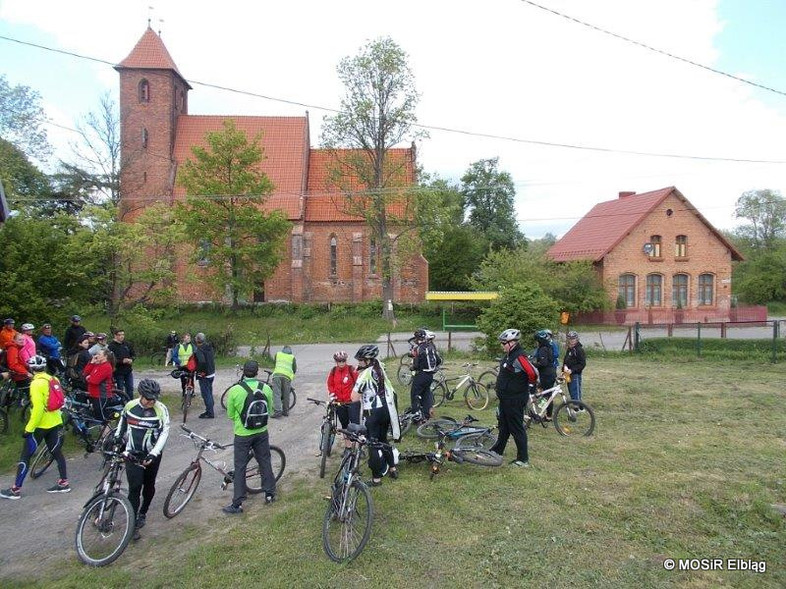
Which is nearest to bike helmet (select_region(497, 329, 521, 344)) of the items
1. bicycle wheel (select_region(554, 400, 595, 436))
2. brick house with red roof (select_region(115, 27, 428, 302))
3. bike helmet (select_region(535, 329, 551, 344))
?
bike helmet (select_region(535, 329, 551, 344))

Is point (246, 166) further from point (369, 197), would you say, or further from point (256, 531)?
point (256, 531)

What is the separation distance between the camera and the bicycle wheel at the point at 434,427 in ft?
26.7

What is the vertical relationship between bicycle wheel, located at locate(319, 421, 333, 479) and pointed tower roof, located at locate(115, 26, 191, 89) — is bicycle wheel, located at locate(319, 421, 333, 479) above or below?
below

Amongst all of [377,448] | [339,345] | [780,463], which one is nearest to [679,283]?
[339,345]

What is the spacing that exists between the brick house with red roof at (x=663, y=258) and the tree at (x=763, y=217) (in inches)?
1082

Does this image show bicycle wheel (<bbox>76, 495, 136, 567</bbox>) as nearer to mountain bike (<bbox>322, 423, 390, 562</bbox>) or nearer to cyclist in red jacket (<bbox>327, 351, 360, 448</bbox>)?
mountain bike (<bbox>322, 423, 390, 562</bbox>)

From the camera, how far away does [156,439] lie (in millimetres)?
5785

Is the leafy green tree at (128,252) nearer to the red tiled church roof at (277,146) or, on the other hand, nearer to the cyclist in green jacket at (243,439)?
the cyclist in green jacket at (243,439)

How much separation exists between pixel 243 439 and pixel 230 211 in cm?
2767

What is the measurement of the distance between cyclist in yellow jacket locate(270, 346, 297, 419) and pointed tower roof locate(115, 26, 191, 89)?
33.0m

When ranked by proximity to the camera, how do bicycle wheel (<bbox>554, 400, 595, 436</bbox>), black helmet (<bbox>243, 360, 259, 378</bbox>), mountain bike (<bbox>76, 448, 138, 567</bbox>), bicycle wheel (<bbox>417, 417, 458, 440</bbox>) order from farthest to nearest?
bicycle wheel (<bbox>554, 400, 595, 436</bbox>) → bicycle wheel (<bbox>417, 417, 458, 440</bbox>) → black helmet (<bbox>243, 360, 259, 378</bbox>) → mountain bike (<bbox>76, 448, 138, 567</bbox>)

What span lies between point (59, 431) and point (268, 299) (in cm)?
3302

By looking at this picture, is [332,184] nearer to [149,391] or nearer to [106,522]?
[149,391]

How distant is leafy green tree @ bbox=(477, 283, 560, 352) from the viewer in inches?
703
